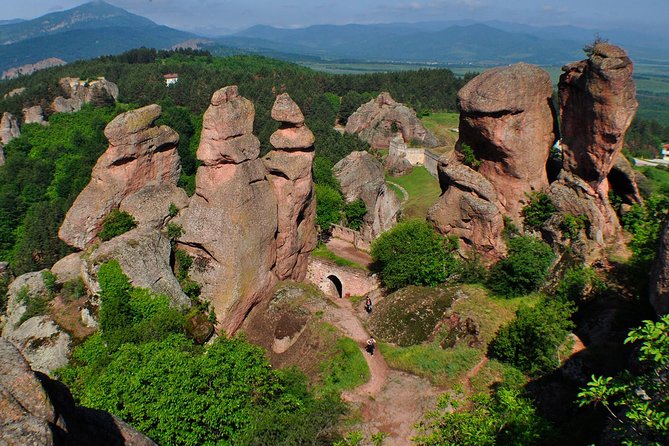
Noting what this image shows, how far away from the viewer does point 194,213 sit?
26656 millimetres

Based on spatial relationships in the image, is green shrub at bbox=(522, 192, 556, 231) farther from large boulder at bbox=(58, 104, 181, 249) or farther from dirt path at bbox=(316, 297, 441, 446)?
large boulder at bbox=(58, 104, 181, 249)

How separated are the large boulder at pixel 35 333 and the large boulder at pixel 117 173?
3.09 m

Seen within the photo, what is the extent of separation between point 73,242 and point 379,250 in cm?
1730

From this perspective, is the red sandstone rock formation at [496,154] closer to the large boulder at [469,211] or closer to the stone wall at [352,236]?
the large boulder at [469,211]

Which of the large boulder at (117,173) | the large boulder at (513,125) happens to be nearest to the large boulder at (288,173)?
the large boulder at (117,173)

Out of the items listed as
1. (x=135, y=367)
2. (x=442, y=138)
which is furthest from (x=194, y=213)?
(x=442, y=138)

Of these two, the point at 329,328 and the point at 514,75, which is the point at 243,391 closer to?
the point at 329,328

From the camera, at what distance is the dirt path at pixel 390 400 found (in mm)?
19500

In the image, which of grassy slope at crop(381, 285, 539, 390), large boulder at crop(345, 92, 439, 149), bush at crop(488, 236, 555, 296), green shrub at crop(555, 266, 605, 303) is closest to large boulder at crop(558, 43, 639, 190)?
bush at crop(488, 236, 555, 296)

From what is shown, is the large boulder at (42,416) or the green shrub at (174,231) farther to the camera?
the green shrub at (174,231)

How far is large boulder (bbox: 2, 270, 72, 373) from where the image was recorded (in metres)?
A: 22.5

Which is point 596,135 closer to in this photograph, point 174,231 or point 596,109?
point 596,109

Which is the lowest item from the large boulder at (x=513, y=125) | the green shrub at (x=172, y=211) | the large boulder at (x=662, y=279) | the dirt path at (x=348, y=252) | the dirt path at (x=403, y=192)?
the dirt path at (x=403, y=192)

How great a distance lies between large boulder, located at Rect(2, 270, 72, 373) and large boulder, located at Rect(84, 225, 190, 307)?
8.88 ft
